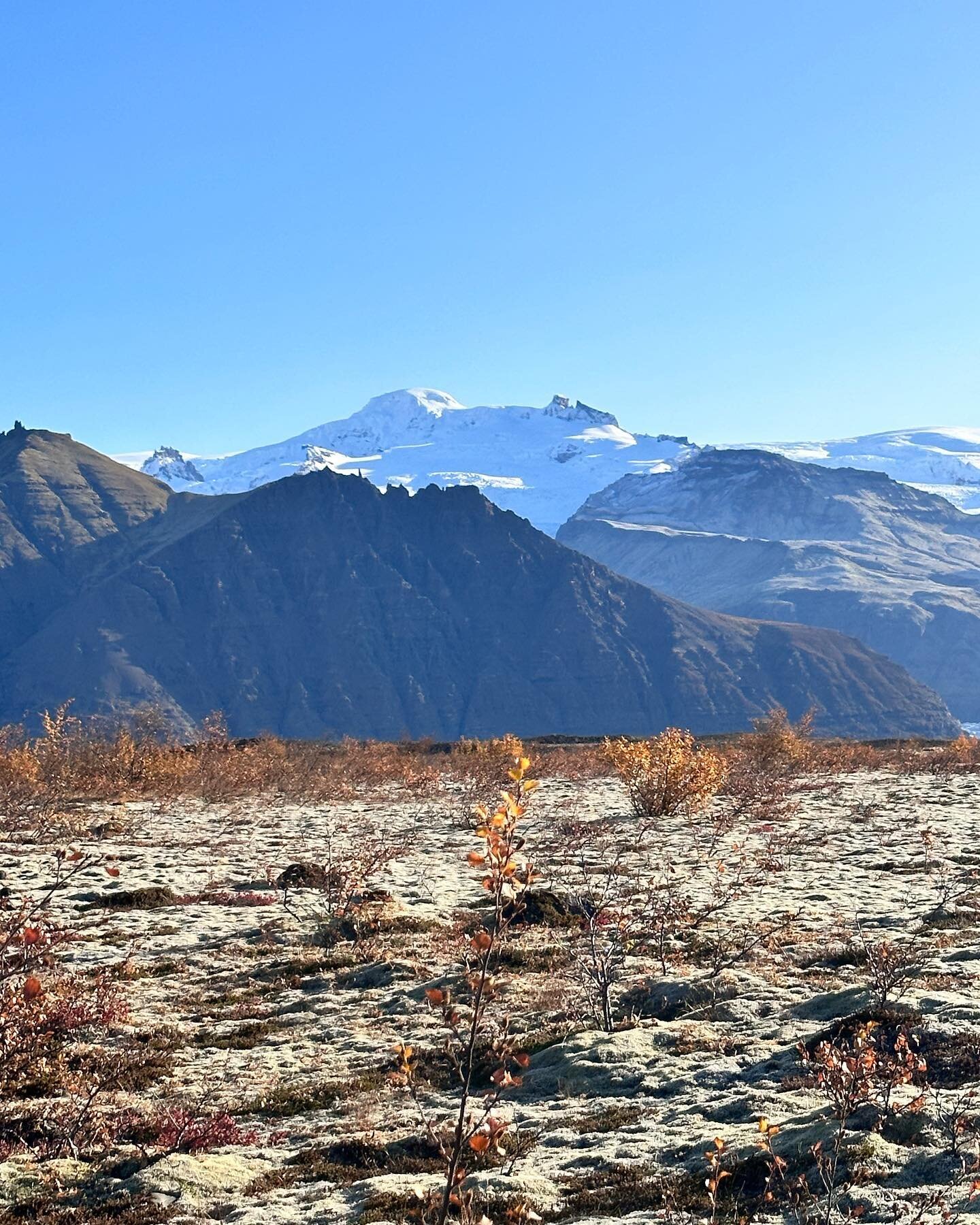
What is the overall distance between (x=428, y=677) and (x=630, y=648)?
34.9m

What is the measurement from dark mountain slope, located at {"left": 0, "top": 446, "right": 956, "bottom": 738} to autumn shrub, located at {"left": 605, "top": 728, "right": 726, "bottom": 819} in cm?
12984

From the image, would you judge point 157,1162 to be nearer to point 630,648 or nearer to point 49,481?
point 630,648

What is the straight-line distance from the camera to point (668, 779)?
19.3 m

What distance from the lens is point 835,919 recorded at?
10508 mm

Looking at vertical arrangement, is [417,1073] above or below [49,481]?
below

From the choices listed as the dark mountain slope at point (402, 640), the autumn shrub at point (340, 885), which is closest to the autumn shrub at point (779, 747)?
the autumn shrub at point (340, 885)

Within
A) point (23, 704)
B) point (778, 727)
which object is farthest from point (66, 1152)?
point (23, 704)

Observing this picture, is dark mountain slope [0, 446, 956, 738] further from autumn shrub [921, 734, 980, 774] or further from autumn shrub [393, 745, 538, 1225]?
autumn shrub [393, 745, 538, 1225]

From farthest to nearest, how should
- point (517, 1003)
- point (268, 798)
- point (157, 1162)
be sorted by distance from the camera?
point (268, 798) → point (517, 1003) → point (157, 1162)

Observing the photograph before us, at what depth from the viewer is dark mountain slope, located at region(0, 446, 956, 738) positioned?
156 meters

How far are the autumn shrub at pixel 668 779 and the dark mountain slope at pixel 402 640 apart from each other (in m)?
130

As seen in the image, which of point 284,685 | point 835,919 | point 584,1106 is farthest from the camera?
point 284,685

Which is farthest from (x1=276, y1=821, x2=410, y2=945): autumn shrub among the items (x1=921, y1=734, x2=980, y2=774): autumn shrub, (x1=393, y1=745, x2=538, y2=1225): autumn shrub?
(x1=921, y1=734, x2=980, y2=774): autumn shrub

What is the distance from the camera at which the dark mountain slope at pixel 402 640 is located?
156m
